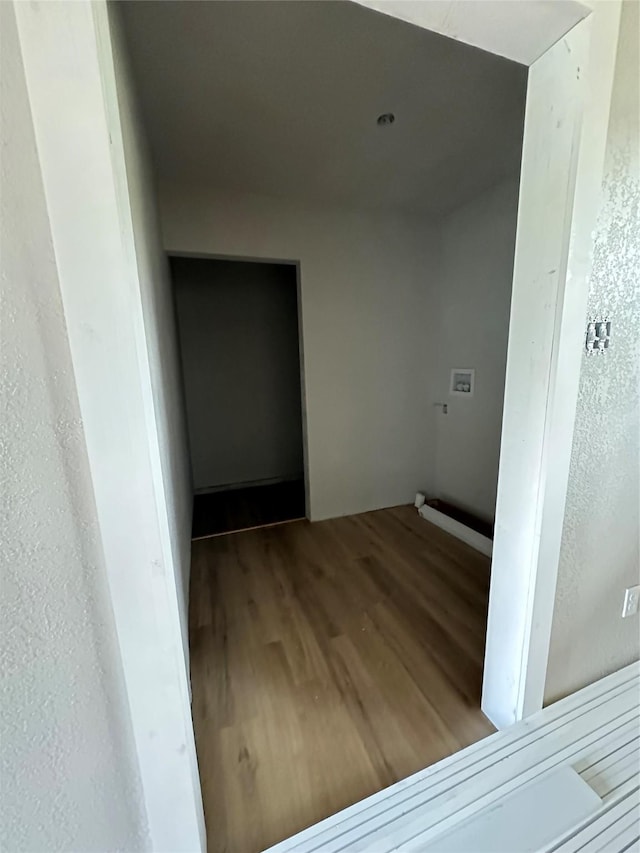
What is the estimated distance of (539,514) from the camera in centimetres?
101

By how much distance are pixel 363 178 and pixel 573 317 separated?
Answer: 1.78 m

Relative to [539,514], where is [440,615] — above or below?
below

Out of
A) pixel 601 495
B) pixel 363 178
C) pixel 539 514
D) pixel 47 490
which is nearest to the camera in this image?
pixel 47 490


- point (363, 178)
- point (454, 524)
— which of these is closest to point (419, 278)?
point (363, 178)

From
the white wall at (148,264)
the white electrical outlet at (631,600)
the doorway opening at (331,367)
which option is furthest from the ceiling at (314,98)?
the white electrical outlet at (631,600)

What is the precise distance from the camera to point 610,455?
3.57ft

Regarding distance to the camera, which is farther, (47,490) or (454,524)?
(454,524)

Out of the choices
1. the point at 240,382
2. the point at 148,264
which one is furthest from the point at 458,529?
the point at 240,382

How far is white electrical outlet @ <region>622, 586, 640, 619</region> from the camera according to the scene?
4.19 feet

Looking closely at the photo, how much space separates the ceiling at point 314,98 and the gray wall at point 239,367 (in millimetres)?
1391

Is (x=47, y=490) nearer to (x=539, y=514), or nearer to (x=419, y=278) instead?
(x=539, y=514)

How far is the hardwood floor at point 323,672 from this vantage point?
3.51 feet

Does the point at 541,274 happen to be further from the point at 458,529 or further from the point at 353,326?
the point at 458,529

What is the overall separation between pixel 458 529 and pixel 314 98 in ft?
8.39
